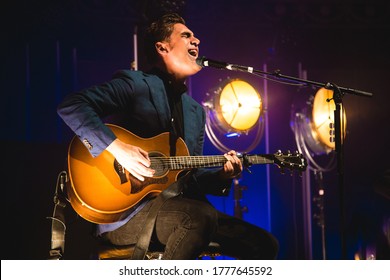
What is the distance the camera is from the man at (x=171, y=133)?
3.09 m

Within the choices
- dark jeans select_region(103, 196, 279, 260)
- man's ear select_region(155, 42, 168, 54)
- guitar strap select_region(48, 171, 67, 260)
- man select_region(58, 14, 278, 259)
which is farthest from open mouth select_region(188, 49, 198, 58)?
guitar strap select_region(48, 171, 67, 260)

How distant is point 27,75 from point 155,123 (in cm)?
244

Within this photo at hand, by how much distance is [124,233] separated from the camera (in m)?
3.21

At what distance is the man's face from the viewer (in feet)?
12.3

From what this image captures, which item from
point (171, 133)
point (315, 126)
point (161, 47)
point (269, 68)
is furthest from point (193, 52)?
point (269, 68)

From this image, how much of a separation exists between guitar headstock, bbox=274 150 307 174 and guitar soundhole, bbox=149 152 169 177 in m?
0.80

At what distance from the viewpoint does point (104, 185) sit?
10.3 ft

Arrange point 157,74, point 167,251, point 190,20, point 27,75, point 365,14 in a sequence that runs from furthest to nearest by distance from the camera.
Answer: point 365,14 < point 190,20 < point 27,75 < point 157,74 < point 167,251

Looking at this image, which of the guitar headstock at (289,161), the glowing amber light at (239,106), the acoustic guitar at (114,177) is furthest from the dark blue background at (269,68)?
the acoustic guitar at (114,177)

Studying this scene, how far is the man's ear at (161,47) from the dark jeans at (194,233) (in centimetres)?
110

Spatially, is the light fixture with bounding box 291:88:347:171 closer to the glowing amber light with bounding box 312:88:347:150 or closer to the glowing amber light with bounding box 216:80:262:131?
the glowing amber light with bounding box 312:88:347:150

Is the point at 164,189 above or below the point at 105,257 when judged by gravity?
above

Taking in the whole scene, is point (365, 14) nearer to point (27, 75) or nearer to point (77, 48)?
point (77, 48)

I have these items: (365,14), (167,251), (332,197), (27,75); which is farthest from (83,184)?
(365,14)
